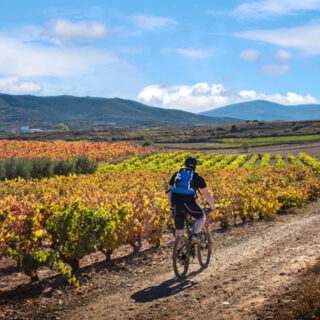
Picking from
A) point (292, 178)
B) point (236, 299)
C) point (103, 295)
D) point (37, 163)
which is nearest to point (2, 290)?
point (103, 295)

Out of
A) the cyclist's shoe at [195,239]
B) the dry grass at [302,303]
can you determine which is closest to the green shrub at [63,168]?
the cyclist's shoe at [195,239]

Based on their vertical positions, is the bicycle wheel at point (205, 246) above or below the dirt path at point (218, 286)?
above

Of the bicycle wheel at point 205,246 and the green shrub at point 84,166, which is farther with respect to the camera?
the green shrub at point 84,166

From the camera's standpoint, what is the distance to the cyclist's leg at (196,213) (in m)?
10.2

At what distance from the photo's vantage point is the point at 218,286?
9.64 m

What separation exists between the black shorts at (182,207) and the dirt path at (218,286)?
4.26ft

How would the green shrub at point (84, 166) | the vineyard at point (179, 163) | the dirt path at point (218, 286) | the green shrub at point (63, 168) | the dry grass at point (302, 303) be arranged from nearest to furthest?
the dry grass at point (302, 303) → the dirt path at point (218, 286) → the green shrub at point (63, 168) → the green shrub at point (84, 166) → the vineyard at point (179, 163)

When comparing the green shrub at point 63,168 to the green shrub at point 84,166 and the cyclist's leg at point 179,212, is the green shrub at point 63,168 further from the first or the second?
the cyclist's leg at point 179,212

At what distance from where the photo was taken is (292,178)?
31109mm

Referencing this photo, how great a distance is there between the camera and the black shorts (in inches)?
402

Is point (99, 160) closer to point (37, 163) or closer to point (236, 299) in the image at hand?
point (37, 163)

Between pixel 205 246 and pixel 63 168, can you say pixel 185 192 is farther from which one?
pixel 63 168

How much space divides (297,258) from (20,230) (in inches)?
246

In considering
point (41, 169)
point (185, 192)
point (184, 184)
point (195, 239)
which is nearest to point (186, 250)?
point (195, 239)
